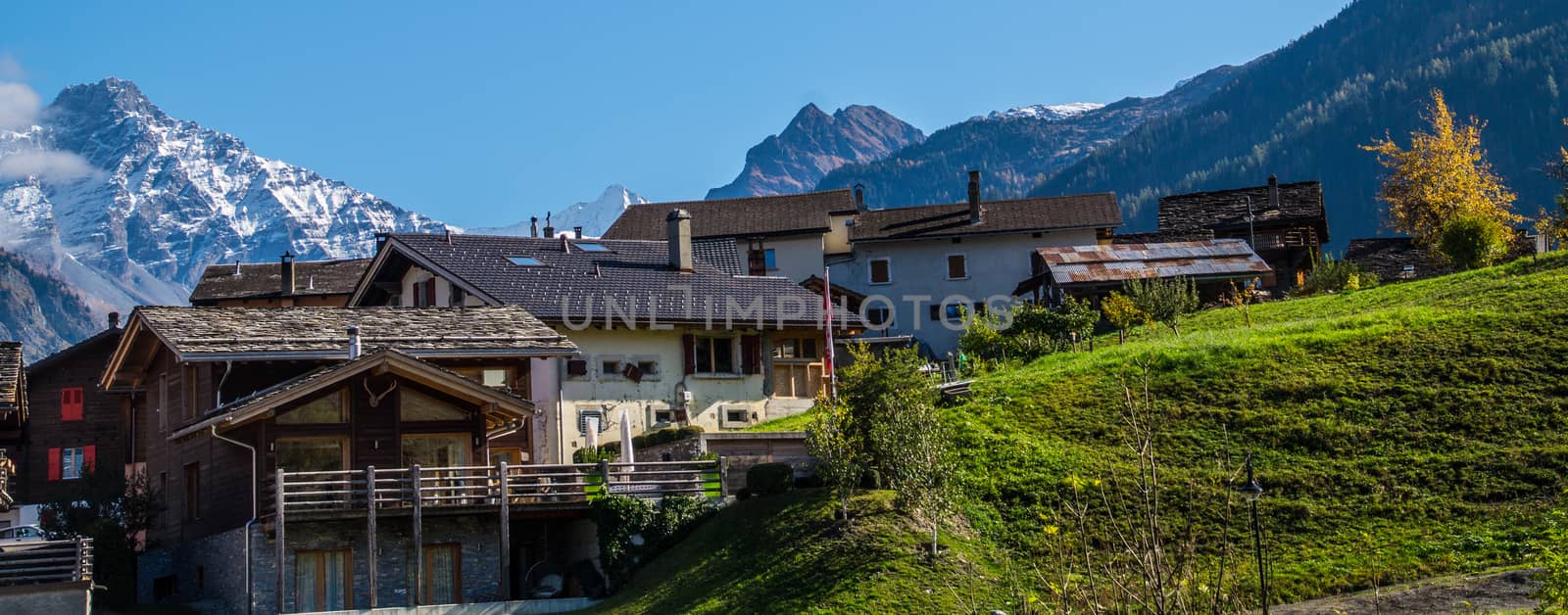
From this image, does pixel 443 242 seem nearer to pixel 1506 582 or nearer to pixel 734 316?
pixel 734 316

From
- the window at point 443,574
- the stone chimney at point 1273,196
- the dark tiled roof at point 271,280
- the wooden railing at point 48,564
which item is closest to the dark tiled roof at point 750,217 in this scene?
the dark tiled roof at point 271,280

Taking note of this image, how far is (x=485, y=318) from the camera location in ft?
145

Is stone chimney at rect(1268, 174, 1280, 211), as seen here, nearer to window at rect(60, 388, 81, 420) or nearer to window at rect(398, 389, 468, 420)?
window at rect(60, 388, 81, 420)

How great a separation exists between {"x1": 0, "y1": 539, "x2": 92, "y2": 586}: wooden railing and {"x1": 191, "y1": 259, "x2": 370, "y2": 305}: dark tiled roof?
1851 inches

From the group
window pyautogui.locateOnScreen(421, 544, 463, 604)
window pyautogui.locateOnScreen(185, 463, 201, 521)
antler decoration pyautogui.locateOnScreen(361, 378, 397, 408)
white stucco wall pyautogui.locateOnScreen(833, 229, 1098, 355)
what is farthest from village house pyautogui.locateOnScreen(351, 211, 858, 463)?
white stucco wall pyautogui.locateOnScreen(833, 229, 1098, 355)

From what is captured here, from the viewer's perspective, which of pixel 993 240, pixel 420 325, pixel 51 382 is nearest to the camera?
pixel 420 325

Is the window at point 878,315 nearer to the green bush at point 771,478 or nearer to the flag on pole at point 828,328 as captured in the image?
the flag on pole at point 828,328

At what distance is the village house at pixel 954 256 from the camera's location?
240 ft

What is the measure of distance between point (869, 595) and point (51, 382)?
44140mm

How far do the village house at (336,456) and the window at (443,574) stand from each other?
0.03m

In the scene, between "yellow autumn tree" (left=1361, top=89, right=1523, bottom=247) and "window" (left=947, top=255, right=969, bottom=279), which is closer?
"yellow autumn tree" (left=1361, top=89, right=1523, bottom=247)

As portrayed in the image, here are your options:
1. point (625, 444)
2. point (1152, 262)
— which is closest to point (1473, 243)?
point (1152, 262)

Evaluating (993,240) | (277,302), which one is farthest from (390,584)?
(277,302)

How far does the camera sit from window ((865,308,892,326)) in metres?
72.9
